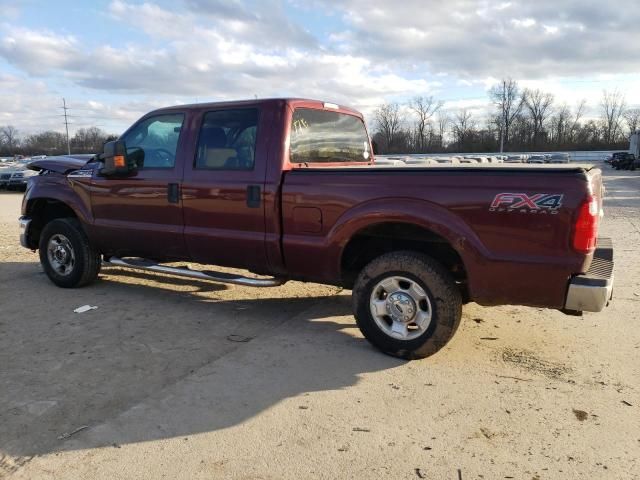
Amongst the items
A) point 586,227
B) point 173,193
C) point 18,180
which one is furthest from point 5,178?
point 586,227

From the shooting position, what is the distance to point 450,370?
151 inches

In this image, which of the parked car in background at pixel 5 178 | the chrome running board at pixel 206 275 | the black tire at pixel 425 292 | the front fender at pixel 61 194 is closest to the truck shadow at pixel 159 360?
the black tire at pixel 425 292

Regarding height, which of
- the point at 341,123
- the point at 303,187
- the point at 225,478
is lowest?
the point at 225,478

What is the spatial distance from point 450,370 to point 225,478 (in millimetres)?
1894

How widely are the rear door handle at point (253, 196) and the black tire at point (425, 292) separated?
1119 millimetres

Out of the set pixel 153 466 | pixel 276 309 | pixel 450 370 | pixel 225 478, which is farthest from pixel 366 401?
pixel 276 309

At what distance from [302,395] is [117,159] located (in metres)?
3.18

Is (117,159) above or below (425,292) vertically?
above

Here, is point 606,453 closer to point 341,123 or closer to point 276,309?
point 276,309

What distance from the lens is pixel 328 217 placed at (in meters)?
4.22

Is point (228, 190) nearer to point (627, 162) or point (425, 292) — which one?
point (425, 292)

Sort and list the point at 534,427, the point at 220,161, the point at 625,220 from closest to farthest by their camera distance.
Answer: the point at 534,427 < the point at 220,161 < the point at 625,220

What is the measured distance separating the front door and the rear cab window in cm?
116

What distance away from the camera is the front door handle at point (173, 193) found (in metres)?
5.00
